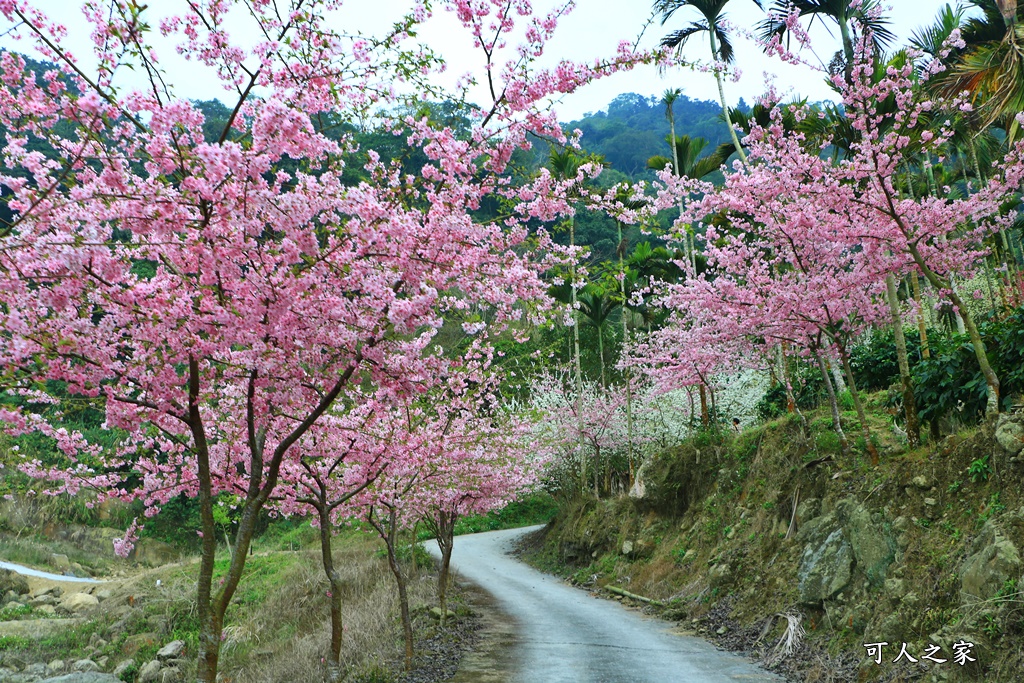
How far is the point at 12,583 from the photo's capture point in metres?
27.9

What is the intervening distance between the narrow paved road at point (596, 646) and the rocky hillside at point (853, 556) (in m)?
0.61

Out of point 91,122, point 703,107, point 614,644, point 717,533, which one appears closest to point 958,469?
point 614,644

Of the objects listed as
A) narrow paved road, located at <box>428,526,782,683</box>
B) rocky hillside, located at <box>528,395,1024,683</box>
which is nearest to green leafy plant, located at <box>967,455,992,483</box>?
rocky hillside, located at <box>528,395,1024,683</box>

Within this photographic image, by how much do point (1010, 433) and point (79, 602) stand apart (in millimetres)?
30433

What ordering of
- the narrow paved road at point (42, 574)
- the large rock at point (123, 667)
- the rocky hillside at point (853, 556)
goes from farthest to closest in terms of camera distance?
the narrow paved road at point (42, 574) → the large rock at point (123, 667) → the rocky hillside at point (853, 556)

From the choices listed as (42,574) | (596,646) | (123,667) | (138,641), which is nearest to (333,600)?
(596,646)

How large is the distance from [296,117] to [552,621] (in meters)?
11.7

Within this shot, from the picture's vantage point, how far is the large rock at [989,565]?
5956 mm

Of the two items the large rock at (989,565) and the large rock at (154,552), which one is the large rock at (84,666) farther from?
the large rock at (989,565)

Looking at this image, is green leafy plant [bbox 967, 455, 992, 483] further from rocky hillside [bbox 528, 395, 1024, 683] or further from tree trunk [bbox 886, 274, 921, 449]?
tree trunk [bbox 886, 274, 921, 449]

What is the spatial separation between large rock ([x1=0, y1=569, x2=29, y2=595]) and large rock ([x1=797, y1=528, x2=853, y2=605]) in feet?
103

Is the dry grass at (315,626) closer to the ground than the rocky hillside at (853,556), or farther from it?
closer to the ground

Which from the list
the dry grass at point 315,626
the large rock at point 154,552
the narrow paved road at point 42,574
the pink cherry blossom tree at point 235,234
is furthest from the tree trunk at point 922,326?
the large rock at point 154,552

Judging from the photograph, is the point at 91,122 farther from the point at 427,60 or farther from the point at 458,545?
the point at 458,545
